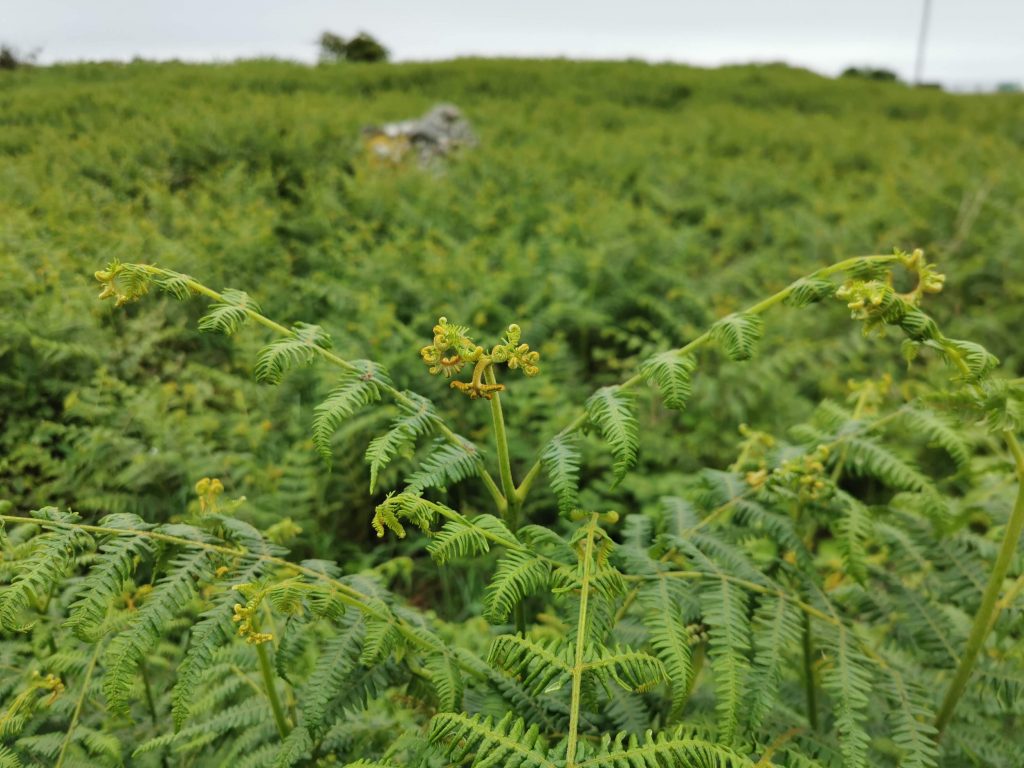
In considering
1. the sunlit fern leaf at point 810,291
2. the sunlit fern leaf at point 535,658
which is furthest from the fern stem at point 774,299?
the sunlit fern leaf at point 535,658

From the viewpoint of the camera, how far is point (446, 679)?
1.20 meters

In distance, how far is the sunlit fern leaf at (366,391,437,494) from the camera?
111 centimetres

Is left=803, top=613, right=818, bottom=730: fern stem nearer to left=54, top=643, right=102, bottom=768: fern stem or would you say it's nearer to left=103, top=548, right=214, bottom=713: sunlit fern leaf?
left=103, top=548, right=214, bottom=713: sunlit fern leaf

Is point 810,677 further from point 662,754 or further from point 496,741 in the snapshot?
point 496,741

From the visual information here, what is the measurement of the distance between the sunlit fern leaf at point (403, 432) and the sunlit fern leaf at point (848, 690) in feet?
2.77

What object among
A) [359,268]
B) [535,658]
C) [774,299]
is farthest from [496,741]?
[359,268]

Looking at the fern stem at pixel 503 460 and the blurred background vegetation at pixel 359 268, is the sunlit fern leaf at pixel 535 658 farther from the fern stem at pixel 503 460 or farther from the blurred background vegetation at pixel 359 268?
the blurred background vegetation at pixel 359 268

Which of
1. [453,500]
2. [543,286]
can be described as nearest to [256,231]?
[543,286]

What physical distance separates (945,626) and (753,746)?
608 mm

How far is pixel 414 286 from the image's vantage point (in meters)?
4.16

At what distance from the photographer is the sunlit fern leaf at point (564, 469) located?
1147 millimetres

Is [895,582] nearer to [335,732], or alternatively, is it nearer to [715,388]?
[335,732]

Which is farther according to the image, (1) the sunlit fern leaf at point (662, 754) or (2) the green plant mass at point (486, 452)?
(2) the green plant mass at point (486, 452)

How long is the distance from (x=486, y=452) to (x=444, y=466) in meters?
0.13
